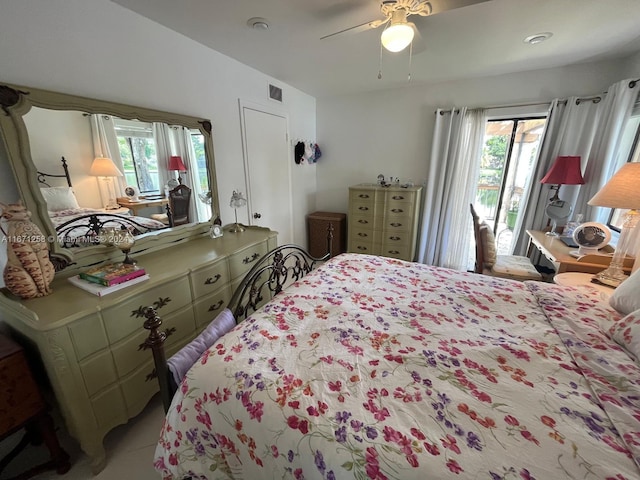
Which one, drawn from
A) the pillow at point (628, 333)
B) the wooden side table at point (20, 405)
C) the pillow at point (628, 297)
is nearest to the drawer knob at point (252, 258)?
the wooden side table at point (20, 405)

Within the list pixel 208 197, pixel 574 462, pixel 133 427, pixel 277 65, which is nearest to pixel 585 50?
pixel 277 65

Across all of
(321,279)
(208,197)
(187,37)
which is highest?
(187,37)

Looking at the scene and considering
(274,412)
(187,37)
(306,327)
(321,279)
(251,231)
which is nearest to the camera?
(274,412)

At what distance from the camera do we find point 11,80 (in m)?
1.27

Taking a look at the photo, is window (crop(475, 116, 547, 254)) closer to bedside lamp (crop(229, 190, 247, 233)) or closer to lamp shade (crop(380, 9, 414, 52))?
lamp shade (crop(380, 9, 414, 52))

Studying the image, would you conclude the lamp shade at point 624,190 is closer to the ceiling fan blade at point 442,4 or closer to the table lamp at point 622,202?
the table lamp at point 622,202

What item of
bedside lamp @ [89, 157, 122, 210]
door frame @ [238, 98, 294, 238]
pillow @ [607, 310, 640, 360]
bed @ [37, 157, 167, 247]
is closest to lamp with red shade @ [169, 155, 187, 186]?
bedside lamp @ [89, 157, 122, 210]

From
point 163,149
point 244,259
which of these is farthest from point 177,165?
point 244,259

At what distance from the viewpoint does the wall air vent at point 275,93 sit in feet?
9.94

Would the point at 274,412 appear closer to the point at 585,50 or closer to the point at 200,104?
the point at 200,104

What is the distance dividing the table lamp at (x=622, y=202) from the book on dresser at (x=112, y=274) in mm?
2906

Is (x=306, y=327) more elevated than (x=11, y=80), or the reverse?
(x=11, y=80)

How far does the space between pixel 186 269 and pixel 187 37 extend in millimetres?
1829

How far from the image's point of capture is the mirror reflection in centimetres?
141
